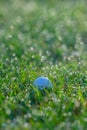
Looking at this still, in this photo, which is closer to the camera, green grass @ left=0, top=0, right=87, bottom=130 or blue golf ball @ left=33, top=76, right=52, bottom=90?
green grass @ left=0, top=0, right=87, bottom=130

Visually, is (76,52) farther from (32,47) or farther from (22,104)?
(22,104)

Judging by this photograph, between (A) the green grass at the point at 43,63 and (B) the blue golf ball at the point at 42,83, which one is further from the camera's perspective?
(B) the blue golf ball at the point at 42,83

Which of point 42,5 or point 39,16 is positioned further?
point 42,5

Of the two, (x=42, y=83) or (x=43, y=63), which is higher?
(x=43, y=63)

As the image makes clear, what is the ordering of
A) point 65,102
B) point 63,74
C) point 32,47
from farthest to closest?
point 32,47
point 63,74
point 65,102

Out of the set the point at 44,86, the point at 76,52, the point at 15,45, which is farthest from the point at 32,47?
the point at 44,86

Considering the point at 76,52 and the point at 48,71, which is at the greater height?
the point at 76,52

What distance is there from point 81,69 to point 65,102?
3.52ft

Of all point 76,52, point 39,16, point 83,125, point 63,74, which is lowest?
point 83,125

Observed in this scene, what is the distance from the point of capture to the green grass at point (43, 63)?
416 centimetres

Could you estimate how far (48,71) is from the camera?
518 cm

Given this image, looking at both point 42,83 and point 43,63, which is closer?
point 42,83

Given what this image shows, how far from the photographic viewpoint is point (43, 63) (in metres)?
5.75

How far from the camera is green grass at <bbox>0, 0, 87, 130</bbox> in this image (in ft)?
13.6
